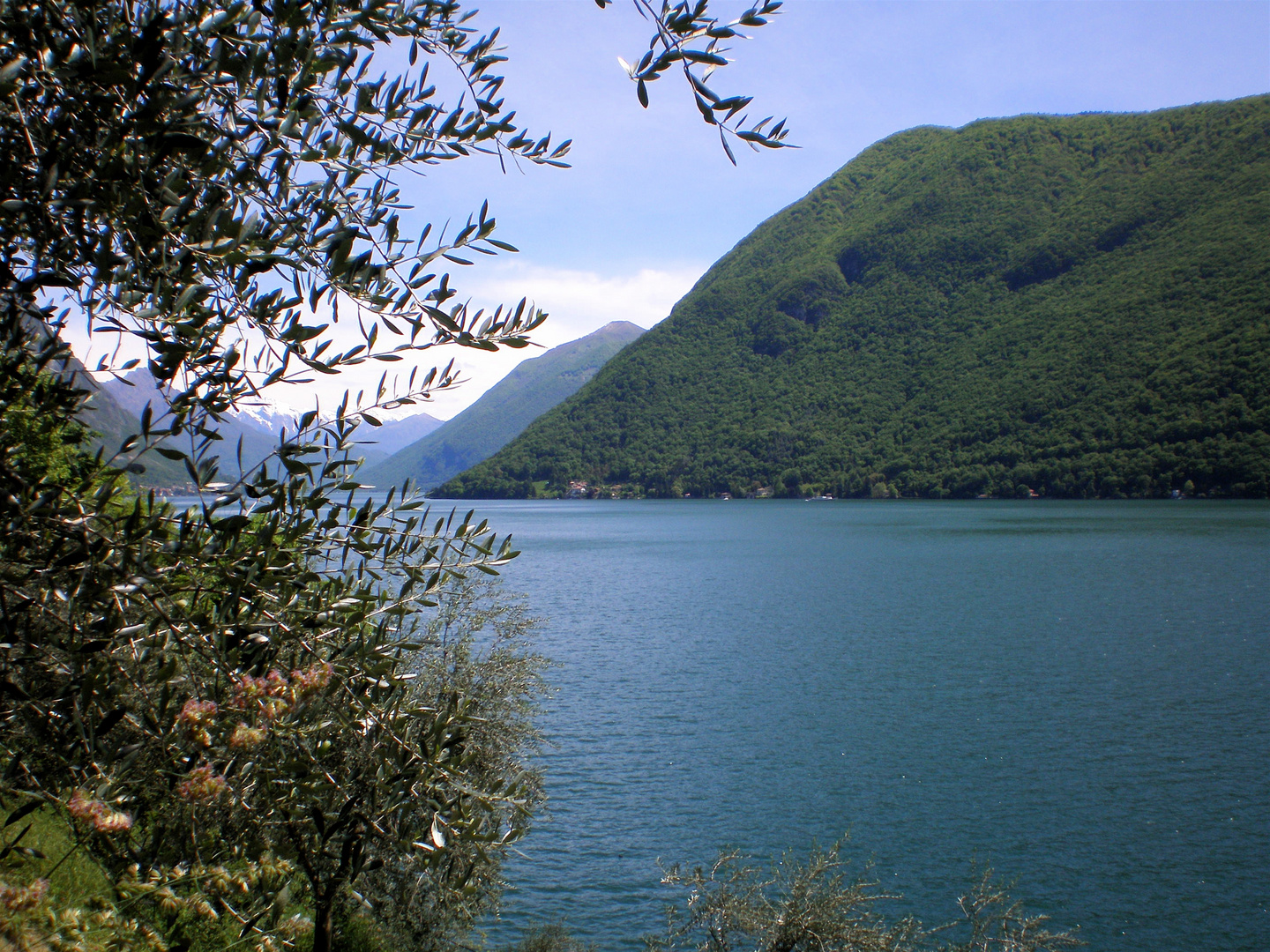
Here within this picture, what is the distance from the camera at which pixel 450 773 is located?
9.77 feet

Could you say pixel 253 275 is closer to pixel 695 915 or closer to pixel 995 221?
pixel 695 915

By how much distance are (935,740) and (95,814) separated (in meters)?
25.3

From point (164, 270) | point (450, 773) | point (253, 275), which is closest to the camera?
point (164, 270)

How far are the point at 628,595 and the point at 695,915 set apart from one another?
3867 cm

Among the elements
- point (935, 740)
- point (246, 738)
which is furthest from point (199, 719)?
point (935, 740)

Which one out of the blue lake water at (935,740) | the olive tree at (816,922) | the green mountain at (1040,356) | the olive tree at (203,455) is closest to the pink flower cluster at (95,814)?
the olive tree at (203,455)

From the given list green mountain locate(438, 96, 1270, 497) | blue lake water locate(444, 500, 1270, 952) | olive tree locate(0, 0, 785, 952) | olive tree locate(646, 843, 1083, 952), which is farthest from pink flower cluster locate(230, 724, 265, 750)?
green mountain locate(438, 96, 1270, 497)

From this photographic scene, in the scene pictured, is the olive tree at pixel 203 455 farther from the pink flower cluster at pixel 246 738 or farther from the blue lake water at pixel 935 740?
the blue lake water at pixel 935 740

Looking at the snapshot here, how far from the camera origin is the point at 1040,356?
142 m

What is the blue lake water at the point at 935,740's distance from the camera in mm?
15930

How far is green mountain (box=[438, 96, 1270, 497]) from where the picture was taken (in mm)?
112688

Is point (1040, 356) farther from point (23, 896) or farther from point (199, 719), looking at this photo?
point (23, 896)

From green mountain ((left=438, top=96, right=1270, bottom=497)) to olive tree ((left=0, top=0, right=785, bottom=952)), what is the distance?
125768 millimetres

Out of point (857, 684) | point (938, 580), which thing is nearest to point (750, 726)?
point (857, 684)
